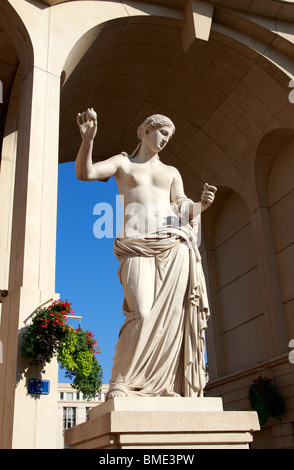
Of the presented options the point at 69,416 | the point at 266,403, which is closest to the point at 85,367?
the point at 266,403

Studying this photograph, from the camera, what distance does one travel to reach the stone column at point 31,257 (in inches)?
260

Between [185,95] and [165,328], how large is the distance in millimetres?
10074

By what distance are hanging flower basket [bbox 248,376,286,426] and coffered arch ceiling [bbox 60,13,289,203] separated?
Answer: 5.13 meters

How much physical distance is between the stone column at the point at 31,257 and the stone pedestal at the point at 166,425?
9.58 ft

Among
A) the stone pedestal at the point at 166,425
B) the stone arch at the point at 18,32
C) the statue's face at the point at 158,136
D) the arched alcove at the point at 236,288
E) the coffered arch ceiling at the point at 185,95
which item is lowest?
the stone pedestal at the point at 166,425

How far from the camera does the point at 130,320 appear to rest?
421 centimetres

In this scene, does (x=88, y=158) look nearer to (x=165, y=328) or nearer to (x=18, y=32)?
(x=165, y=328)

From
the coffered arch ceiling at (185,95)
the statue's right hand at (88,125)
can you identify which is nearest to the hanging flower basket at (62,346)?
the statue's right hand at (88,125)

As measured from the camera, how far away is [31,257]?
297 inches

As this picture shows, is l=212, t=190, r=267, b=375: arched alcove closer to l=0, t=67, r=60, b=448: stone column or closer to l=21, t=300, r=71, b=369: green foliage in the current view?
l=0, t=67, r=60, b=448: stone column

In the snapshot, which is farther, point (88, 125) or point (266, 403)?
point (266, 403)

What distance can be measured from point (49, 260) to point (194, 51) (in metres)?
6.52

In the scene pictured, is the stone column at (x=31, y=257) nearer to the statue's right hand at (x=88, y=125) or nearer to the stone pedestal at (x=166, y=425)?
the stone pedestal at (x=166, y=425)

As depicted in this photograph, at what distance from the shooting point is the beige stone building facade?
7.75 meters
